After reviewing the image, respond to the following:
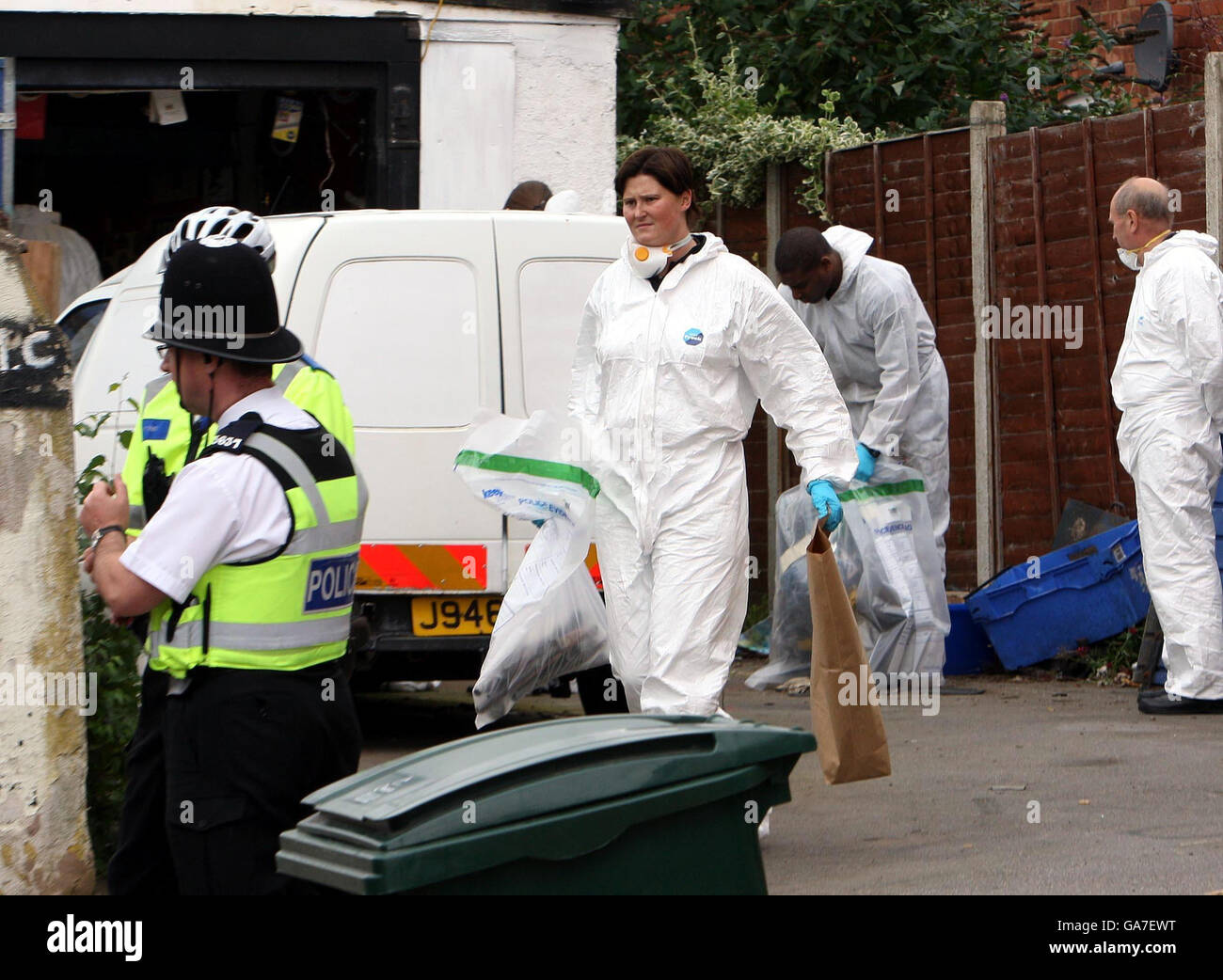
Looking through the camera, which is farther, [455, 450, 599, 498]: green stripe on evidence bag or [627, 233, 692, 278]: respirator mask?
[455, 450, 599, 498]: green stripe on evidence bag

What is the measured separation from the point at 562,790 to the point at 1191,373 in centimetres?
A: 525

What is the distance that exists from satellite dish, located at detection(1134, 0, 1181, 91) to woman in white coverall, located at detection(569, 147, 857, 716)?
7.89 m

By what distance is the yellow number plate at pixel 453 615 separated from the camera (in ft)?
22.4

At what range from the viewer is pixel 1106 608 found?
27.9ft

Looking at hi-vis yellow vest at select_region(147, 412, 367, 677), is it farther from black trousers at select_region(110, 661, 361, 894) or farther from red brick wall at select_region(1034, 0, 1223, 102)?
red brick wall at select_region(1034, 0, 1223, 102)

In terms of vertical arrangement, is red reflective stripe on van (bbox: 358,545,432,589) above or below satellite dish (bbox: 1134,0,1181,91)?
below

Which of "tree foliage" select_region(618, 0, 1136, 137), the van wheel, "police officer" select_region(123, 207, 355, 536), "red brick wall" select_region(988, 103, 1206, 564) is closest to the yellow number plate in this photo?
the van wheel

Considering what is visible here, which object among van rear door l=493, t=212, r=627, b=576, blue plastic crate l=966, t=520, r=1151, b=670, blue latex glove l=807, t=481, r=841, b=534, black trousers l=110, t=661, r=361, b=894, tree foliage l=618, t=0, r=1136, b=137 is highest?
tree foliage l=618, t=0, r=1136, b=137

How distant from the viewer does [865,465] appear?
8.00m

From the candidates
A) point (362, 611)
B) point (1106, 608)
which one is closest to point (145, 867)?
point (362, 611)

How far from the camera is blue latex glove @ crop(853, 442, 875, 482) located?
26.2 ft

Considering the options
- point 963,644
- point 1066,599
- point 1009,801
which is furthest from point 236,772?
point 963,644

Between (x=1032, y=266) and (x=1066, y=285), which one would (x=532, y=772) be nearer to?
(x=1066, y=285)

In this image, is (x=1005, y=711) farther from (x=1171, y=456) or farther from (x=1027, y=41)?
(x=1027, y=41)
